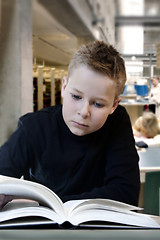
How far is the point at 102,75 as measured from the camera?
100 cm

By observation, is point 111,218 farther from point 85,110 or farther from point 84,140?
point 84,140

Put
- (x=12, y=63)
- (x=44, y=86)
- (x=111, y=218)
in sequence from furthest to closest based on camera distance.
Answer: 1. (x=44, y=86)
2. (x=12, y=63)
3. (x=111, y=218)

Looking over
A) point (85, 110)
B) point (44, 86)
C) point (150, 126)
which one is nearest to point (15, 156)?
point (85, 110)

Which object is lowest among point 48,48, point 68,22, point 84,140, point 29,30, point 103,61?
point 84,140

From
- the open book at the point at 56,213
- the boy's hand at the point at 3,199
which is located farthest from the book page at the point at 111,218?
the boy's hand at the point at 3,199

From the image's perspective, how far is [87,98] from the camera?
98cm

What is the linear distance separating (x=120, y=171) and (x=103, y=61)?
0.39 metres

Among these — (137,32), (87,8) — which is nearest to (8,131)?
(87,8)

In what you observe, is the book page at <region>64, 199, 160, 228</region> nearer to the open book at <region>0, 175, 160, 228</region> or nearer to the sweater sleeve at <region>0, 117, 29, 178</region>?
the open book at <region>0, 175, 160, 228</region>

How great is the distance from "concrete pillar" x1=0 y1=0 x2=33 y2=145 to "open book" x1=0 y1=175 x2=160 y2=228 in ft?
13.0

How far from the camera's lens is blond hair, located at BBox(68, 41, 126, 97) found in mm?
1020

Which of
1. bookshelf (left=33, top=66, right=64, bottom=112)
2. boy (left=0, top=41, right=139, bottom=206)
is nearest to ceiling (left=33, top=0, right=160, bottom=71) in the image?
bookshelf (left=33, top=66, right=64, bottom=112)

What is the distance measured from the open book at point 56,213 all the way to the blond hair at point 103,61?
434 mm

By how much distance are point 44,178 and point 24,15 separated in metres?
3.97
